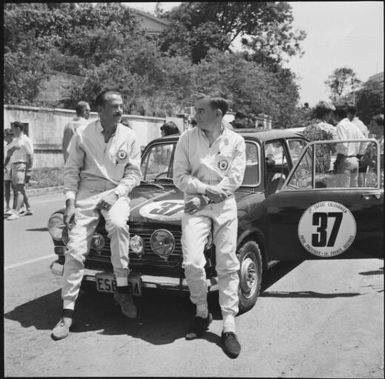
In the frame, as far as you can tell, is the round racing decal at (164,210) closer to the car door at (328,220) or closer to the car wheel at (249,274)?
the car wheel at (249,274)

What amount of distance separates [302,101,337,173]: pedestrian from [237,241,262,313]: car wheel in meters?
1.02

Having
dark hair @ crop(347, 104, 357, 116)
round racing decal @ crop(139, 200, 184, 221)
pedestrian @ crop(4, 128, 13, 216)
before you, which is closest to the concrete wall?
pedestrian @ crop(4, 128, 13, 216)

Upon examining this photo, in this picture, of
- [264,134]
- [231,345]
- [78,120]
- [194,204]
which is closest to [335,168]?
[264,134]

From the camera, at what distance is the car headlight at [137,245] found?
14.6 ft

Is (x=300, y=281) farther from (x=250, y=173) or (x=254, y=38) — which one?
(x=254, y=38)

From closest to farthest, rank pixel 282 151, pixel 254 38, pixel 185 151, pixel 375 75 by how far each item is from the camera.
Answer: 1. pixel 185 151
2. pixel 375 75
3. pixel 282 151
4. pixel 254 38

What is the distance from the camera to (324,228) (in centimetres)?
456

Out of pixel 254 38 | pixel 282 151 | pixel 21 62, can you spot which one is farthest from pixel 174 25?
pixel 282 151

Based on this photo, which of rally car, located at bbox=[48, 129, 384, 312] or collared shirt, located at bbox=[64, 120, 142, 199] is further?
collared shirt, located at bbox=[64, 120, 142, 199]

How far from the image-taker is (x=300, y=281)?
18.2 ft

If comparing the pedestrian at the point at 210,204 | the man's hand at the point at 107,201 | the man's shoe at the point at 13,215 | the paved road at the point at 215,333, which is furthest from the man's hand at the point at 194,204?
the man's shoe at the point at 13,215

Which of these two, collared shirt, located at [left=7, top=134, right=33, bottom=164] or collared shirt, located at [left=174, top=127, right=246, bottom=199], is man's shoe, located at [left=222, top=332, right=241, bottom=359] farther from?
collared shirt, located at [left=7, top=134, right=33, bottom=164]

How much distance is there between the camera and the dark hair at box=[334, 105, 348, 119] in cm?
668

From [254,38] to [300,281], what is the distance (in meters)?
22.5
